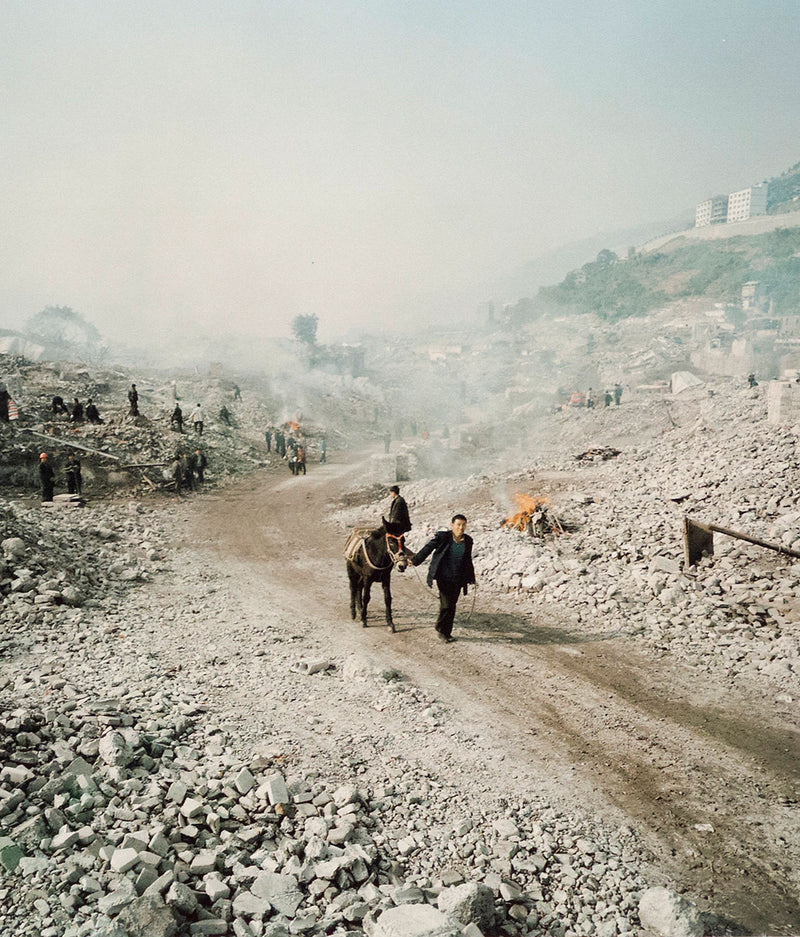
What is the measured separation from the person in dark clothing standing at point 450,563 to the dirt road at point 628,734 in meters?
0.64

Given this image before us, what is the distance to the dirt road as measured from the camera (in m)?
3.96

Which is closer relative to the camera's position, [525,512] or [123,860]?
[123,860]

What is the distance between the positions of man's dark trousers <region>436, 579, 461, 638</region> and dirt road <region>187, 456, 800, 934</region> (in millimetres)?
261

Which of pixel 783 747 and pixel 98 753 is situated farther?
pixel 783 747

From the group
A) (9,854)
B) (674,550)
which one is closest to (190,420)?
(674,550)

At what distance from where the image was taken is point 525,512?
1234cm

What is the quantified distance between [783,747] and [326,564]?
8619mm

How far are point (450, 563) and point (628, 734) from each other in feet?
9.63

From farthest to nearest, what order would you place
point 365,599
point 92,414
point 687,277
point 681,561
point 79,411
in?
point 687,277 → point 92,414 → point 79,411 → point 681,561 → point 365,599

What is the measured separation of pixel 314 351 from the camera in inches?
2744

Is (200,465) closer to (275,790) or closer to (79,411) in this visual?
(79,411)

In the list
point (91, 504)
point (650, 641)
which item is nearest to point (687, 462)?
point (650, 641)

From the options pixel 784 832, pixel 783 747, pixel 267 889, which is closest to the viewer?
pixel 267 889

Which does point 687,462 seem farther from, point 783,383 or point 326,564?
point 326,564
